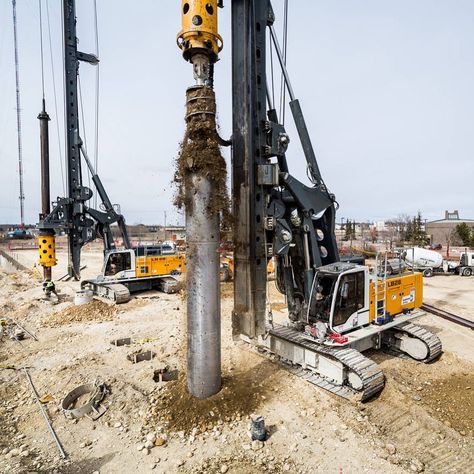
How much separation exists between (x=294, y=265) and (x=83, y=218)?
1328 cm

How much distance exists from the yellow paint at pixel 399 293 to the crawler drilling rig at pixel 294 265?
28 millimetres

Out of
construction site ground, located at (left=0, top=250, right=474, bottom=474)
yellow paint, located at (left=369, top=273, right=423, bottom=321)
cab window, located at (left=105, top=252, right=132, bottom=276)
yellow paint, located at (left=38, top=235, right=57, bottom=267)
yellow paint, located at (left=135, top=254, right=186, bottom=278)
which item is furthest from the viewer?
yellow paint, located at (left=135, top=254, right=186, bottom=278)

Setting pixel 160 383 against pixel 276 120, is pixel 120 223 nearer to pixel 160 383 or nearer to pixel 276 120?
pixel 160 383

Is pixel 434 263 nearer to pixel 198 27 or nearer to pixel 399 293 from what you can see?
pixel 399 293

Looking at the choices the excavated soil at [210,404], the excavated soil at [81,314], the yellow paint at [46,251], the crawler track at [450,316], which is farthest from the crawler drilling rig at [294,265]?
the yellow paint at [46,251]

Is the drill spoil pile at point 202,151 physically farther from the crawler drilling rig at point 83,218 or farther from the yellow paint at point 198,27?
the crawler drilling rig at point 83,218

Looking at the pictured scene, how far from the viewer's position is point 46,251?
52.4 ft

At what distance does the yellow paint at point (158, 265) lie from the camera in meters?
17.2

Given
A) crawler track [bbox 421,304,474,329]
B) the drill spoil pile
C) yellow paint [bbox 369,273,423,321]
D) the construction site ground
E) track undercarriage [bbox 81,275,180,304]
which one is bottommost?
crawler track [bbox 421,304,474,329]

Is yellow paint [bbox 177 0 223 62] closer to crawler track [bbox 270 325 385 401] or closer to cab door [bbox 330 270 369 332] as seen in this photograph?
cab door [bbox 330 270 369 332]

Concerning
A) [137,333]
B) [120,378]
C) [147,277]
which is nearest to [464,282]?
[147,277]

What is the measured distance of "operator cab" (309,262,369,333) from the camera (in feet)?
25.6

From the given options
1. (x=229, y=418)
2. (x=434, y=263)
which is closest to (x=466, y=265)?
(x=434, y=263)

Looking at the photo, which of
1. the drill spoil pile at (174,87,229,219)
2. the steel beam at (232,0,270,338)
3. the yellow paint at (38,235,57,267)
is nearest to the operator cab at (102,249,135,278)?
the yellow paint at (38,235,57,267)
